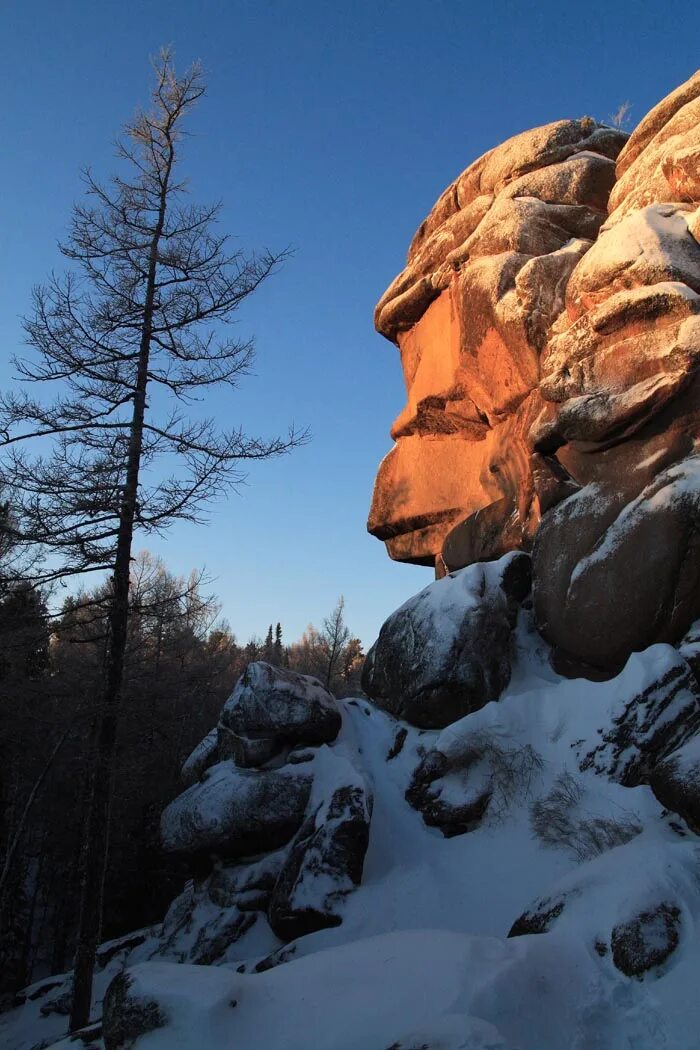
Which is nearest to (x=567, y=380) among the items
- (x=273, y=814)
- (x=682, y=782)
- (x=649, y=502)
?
(x=649, y=502)

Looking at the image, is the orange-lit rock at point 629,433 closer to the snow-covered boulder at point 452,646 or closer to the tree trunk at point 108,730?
the snow-covered boulder at point 452,646

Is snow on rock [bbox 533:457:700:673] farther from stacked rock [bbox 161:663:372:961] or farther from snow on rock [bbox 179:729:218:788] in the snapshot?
snow on rock [bbox 179:729:218:788]

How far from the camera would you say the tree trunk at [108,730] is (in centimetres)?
845

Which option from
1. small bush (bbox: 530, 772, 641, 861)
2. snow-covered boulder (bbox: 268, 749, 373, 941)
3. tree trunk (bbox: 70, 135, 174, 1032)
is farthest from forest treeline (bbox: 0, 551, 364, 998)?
small bush (bbox: 530, 772, 641, 861)

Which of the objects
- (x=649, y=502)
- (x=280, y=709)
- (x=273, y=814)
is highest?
(x=649, y=502)

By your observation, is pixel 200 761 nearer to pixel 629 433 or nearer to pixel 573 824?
pixel 573 824

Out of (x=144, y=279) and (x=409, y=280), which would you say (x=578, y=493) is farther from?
(x=409, y=280)

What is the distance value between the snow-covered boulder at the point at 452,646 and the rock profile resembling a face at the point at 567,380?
683 millimetres

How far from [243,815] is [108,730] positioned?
2.46 m

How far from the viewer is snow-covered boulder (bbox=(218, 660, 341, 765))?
37.7ft

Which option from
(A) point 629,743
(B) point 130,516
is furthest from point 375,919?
(B) point 130,516

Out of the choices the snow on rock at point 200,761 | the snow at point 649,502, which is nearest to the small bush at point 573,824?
the snow at point 649,502

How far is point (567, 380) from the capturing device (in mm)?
12539

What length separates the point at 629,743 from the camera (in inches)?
340
